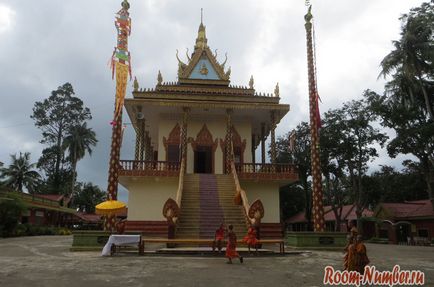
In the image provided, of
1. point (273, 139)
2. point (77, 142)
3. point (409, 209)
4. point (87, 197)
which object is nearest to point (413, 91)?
point (409, 209)

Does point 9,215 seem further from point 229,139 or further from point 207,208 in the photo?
point 229,139

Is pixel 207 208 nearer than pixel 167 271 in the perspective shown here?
No

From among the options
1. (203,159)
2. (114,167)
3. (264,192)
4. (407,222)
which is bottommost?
(407,222)

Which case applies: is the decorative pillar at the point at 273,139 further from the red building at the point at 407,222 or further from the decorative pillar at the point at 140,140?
the red building at the point at 407,222

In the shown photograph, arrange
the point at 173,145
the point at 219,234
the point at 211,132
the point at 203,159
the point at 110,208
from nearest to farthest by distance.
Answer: the point at 219,234 → the point at 110,208 → the point at 173,145 → the point at 211,132 → the point at 203,159

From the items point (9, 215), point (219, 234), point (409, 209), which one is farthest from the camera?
point (409, 209)

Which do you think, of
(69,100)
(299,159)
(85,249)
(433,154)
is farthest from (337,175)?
(69,100)

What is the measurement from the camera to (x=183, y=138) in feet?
70.1

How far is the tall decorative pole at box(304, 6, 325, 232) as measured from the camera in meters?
16.3

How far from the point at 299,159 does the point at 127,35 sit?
2362 cm

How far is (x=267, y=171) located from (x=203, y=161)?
5.10 m

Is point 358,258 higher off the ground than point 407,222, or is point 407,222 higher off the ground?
point 407,222

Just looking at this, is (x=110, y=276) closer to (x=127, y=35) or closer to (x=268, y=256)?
(x=268, y=256)

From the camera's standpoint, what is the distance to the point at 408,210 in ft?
102
